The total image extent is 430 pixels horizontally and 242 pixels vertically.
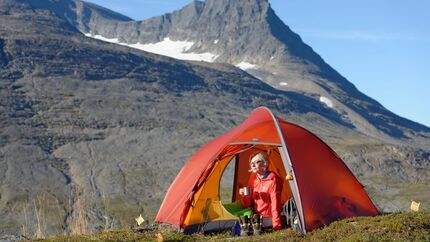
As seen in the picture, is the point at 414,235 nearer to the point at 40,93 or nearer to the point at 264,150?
the point at 264,150

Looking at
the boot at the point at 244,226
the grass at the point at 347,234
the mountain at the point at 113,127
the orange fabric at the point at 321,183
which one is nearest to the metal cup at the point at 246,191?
the boot at the point at 244,226

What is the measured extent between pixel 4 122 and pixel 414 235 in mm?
113812

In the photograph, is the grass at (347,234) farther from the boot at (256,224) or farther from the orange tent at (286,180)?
the orange tent at (286,180)

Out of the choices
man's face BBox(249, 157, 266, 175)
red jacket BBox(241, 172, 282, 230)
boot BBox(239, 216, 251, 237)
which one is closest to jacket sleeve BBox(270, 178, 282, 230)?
red jacket BBox(241, 172, 282, 230)

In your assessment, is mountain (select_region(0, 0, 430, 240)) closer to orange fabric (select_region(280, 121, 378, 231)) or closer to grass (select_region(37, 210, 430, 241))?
grass (select_region(37, 210, 430, 241))

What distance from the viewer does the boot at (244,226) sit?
13055 mm

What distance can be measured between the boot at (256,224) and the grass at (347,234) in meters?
0.22

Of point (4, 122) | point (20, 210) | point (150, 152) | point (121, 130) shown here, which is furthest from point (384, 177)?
point (4, 122)

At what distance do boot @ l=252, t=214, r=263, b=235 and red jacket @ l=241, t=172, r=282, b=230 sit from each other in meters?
0.32

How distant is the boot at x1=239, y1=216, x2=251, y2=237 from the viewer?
514 inches

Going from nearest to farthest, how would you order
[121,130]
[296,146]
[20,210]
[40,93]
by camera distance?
[296,146] → [20,210] → [121,130] → [40,93]

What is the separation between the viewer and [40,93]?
134875 millimetres

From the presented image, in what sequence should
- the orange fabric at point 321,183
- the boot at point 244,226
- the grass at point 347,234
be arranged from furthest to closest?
the boot at point 244,226 < the orange fabric at point 321,183 < the grass at point 347,234

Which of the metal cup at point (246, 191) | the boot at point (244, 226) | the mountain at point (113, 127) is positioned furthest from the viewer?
the mountain at point (113, 127)
